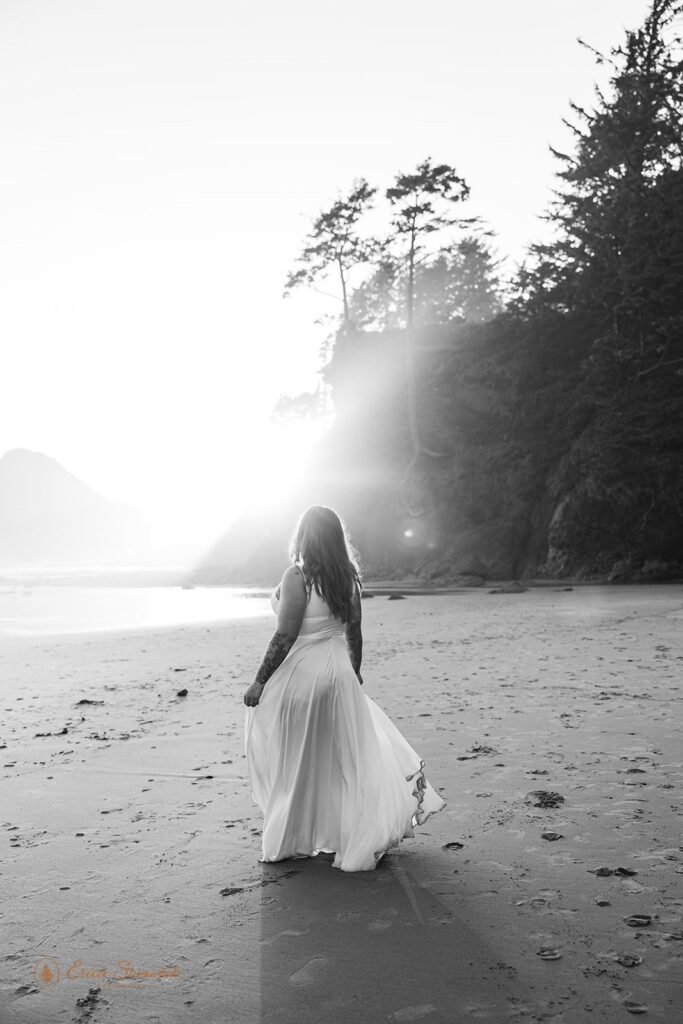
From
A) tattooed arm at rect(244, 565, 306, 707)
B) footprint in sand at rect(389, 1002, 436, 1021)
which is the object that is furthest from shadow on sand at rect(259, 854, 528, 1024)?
tattooed arm at rect(244, 565, 306, 707)

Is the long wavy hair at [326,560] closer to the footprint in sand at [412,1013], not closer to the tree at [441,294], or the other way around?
the footprint in sand at [412,1013]

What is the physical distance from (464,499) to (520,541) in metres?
4.03

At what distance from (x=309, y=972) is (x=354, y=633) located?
2.01 meters

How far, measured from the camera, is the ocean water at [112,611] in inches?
849

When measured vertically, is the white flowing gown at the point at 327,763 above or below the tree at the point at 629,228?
below

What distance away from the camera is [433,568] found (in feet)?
112

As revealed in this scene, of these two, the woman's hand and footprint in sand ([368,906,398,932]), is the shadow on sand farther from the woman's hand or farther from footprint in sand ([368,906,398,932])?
the woman's hand

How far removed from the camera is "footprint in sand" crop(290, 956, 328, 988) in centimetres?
310

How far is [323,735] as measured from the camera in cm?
457

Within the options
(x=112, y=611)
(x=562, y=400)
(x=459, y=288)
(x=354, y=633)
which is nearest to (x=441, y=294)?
(x=459, y=288)

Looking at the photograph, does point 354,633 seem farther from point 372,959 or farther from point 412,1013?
point 412,1013

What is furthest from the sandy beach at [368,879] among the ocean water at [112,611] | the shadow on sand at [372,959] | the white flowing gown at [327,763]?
the ocean water at [112,611]

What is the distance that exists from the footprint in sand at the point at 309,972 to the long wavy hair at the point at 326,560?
1933 mm

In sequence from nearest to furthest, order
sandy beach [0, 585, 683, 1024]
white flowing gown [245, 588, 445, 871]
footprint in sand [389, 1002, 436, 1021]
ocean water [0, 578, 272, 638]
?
footprint in sand [389, 1002, 436, 1021] → sandy beach [0, 585, 683, 1024] → white flowing gown [245, 588, 445, 871] → ocean water [0, 578, 272, 638]
